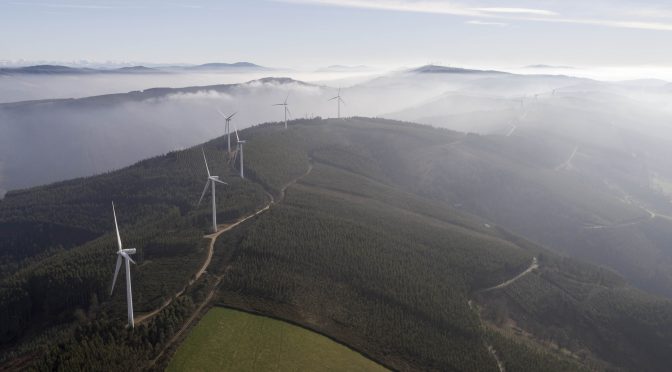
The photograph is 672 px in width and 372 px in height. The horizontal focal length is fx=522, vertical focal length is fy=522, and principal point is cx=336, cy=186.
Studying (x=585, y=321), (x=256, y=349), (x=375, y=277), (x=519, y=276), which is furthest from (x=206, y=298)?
(x=585, y=321)

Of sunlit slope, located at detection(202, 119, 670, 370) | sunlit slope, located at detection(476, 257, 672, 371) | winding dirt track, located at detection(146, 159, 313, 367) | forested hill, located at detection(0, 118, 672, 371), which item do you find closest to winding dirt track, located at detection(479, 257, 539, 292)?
forested hill, located at detection(0, 118, 672, 371)

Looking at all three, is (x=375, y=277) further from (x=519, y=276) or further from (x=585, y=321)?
(x=585, y=321)

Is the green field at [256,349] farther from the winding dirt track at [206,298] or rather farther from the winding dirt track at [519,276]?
the winding dirt track at [519,276]

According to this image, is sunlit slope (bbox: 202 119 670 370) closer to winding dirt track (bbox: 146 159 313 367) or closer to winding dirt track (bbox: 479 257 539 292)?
winding dirt track (bbox: 479 257 539 292)

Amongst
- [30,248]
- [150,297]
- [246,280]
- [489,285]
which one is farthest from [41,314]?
[489,285]

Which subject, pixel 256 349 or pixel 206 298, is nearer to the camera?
pixel 256 349

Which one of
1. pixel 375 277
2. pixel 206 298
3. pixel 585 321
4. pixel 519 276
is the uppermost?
pixel 206 298

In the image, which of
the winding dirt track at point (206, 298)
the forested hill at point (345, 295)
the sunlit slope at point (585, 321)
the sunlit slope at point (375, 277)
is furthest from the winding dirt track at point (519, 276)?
the winding dirt track at point (206, 298)

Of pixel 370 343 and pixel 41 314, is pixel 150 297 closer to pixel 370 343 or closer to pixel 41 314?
pixel 41 314

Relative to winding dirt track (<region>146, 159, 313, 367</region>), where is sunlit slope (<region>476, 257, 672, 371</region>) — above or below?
below
